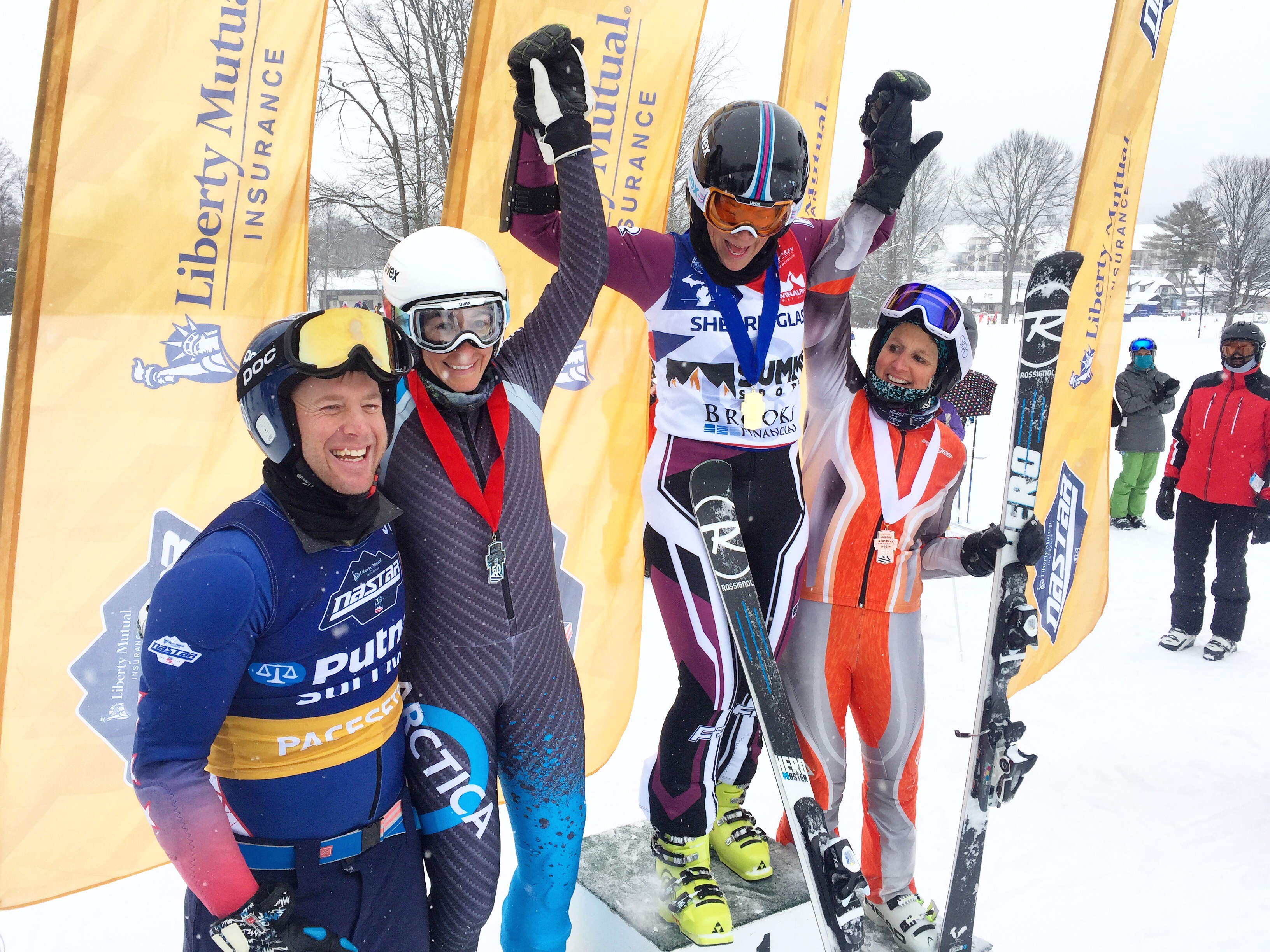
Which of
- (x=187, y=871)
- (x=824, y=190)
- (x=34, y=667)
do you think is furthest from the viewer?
(x=824, y=190)

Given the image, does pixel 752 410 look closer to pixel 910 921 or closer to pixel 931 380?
pixel 931 380

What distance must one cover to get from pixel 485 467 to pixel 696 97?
15.2m

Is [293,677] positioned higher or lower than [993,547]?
lower

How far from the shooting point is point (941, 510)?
272 cm

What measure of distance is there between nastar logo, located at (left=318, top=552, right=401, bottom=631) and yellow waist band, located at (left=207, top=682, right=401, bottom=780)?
192 mm

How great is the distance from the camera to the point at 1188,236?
98.9 ft

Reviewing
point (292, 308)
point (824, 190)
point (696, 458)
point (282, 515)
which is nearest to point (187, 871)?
point (282, 515)

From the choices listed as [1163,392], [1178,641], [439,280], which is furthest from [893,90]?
[1163,392]

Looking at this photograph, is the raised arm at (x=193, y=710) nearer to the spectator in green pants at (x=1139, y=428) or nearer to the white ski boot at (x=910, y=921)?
the white ski boot at (x=910, y=921)

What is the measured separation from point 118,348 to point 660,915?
111 inches

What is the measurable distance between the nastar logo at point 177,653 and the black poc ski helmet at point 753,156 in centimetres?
170

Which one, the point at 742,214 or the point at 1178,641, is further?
the point at 1178,641

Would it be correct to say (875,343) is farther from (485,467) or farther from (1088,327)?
(1088,327)

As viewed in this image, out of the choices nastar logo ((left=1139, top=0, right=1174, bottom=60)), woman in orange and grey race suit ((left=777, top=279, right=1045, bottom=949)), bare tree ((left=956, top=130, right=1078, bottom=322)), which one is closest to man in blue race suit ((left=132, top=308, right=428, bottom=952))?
woman in orange and grey race suit ((left=777, top=279, right=1045, bottom=949))
